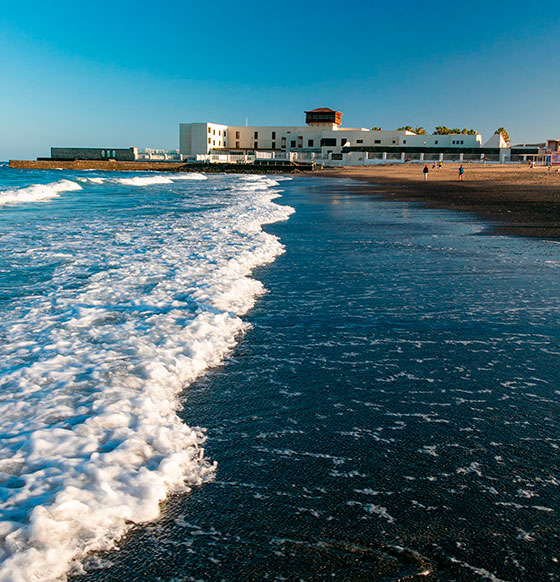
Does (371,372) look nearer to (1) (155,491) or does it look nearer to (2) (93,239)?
(1) (155,491)

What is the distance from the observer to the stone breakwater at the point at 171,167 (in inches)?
2769

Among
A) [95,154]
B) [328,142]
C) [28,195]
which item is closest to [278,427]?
[28,195]

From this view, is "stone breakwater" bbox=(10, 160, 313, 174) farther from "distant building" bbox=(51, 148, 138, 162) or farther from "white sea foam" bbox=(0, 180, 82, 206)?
"white sea foam" bbox=(0, 180, 82, 206)

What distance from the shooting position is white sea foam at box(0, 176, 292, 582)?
2.46 metres

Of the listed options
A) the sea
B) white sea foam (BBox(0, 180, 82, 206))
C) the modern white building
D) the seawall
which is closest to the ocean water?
the sea

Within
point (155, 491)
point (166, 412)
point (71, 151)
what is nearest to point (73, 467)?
point (155, 491)

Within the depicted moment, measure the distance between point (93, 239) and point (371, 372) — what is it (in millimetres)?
8991

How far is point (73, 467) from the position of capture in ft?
9.45

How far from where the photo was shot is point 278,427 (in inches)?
134

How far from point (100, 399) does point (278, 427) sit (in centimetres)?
136

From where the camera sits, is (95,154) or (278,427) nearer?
(278,427)

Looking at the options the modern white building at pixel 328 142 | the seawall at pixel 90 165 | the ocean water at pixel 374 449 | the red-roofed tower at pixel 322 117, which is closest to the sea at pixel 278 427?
the ocean water at pixel 374 449

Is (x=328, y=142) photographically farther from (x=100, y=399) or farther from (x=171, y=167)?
(x=100, y=399)

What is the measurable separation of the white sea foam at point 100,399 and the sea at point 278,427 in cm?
2
